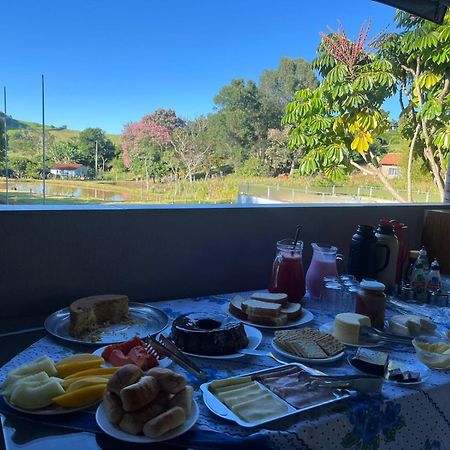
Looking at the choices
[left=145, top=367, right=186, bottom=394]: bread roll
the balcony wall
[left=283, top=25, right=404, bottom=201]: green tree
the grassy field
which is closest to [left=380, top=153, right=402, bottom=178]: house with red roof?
[left=283, top=25, right=404, bottom=201]: green tree


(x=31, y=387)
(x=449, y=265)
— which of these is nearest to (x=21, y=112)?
(x=31, y=387)

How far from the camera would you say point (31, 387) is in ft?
2.03

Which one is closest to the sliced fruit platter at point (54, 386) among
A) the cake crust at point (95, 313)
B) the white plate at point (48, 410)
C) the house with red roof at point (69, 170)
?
the white plate at point (48, 410)

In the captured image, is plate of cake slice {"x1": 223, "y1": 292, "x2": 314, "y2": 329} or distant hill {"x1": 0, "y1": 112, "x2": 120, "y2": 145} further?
distant hill {"x1": 0, "y1": 112, "x2": 120, "y2": 145}

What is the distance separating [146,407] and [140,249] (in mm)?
735

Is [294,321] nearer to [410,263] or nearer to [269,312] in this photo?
[269,312]

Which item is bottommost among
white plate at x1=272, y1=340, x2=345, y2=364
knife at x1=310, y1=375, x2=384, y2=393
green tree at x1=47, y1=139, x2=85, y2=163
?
white plate at x1=272, y1=340, x2=345, y2=364

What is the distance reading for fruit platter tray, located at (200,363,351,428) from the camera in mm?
620

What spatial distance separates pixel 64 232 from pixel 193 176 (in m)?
1.66

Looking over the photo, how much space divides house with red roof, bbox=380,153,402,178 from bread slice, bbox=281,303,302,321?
3.69 meters

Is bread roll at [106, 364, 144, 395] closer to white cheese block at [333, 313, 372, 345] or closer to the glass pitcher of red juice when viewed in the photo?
white cheese block at [333, 313, 372, 345]

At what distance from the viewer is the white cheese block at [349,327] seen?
0.92 m

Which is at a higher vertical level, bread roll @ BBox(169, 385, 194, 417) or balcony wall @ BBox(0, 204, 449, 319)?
balcony wall @ BBox(0, 204, 449, 319)

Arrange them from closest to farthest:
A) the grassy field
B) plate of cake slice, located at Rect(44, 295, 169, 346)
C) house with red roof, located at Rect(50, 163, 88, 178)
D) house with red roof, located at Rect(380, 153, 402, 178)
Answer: plate of cake slice, located at Rect(44, 295, 169, 346) < the grassy field < house with red roof, located at Rect(50, 163, 88, 178) < house with red roof, located at Rect(380, 153, 402, 178)
